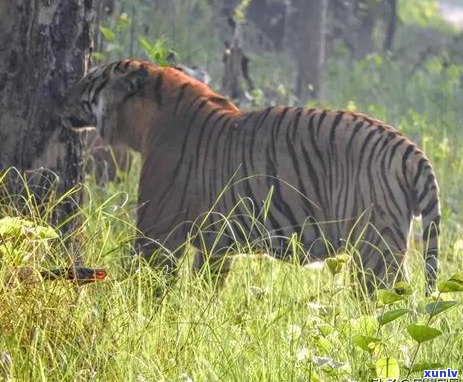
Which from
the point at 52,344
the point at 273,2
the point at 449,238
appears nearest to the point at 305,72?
the point at 273,2

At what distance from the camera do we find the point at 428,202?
6082 millimetres

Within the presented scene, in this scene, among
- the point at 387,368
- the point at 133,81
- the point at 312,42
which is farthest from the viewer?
the point at 312,42

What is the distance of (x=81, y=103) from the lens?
21.8ft

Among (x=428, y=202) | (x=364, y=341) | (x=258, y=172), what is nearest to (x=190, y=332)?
(x=364, y=341)

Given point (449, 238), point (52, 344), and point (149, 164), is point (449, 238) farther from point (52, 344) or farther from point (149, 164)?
point (52, 344)

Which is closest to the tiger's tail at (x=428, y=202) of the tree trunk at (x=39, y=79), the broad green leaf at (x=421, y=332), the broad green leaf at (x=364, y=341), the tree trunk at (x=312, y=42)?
the tree trunk at (x=39, y=79)

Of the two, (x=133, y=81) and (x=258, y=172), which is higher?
(x=133, y=81)

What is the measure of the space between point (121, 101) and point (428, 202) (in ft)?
5.29

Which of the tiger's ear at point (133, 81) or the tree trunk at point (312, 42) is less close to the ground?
the tiger's ear at point (133, 81)

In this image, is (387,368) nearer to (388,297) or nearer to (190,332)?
(388,297)

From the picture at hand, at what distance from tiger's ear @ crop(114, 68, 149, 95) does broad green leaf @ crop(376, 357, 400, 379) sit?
2.96 m

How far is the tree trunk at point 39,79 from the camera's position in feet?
20.4

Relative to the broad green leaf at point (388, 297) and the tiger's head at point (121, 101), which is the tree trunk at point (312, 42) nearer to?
the tiger's head at point (121, 101)

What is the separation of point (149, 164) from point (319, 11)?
9672mm
